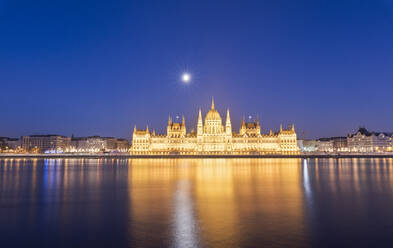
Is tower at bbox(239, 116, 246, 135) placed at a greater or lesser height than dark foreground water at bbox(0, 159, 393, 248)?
greater

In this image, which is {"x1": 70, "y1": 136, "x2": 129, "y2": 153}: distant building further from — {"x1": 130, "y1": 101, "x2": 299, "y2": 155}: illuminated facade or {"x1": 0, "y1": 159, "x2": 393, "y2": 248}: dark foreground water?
{"x1": 0, "y1": 159, "x2": 393, "y2": 248}: dark foreground water

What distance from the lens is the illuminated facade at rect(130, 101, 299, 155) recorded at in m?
126

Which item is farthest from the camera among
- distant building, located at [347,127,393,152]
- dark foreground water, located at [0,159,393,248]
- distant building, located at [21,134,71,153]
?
distant building, located at [21,134,71,153]

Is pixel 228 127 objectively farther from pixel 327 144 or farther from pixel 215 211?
pixel 215 211

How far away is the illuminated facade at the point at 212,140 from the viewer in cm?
12562

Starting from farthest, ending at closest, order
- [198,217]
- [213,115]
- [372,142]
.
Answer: [213,115]
[372,142]
[198,217]

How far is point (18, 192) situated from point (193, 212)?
1427cm

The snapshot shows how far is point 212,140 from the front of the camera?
4985 inches

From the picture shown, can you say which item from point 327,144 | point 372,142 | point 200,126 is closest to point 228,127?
point 200,126

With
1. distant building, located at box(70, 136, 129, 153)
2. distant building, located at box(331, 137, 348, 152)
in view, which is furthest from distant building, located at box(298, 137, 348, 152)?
distant building, located at box(70, 136, 129, 153)

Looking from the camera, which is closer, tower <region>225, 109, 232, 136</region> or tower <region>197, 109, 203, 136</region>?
tower <region>225, 109, 232, 136</region>

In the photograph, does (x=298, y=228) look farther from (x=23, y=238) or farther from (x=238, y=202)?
(x=23, y=238)

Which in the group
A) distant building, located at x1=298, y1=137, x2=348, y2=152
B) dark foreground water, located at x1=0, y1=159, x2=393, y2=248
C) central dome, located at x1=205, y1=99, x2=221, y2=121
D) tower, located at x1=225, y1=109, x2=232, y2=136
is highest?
central dome, located at x1=205, y1=99, x2=221, y2=121

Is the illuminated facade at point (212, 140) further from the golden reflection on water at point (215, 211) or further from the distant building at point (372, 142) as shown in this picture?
the golden reflection on water at point (215, 211)
